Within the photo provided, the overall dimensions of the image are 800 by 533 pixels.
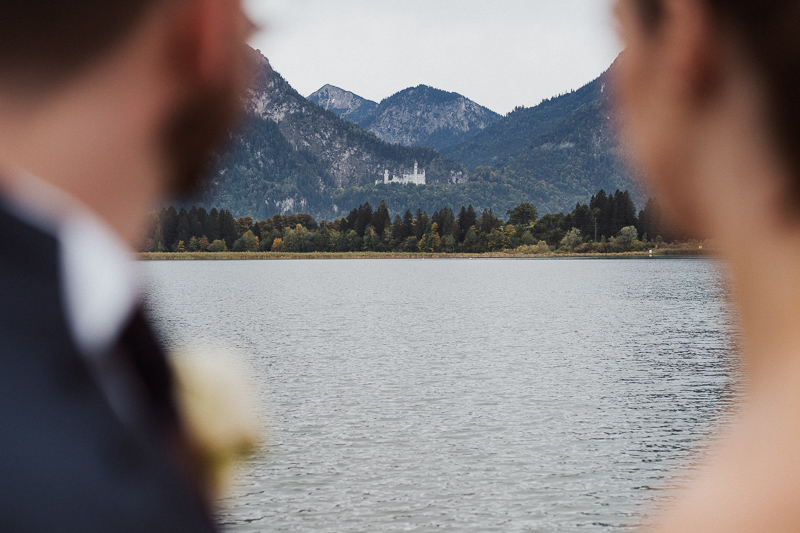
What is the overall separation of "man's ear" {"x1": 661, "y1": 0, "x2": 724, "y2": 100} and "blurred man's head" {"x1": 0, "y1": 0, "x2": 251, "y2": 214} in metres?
0.83

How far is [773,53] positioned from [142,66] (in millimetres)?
1169

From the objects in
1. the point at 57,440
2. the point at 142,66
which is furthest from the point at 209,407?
the point at 142,66

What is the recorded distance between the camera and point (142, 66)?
1.22 meters

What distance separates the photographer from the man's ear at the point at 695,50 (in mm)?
1364

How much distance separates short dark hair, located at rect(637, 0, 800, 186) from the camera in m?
1.34

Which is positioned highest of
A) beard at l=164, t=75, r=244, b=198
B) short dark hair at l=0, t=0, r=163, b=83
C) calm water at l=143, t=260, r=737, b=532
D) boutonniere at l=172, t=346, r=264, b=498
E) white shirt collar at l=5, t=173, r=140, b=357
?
short dark hair at l=0, t=0, r=163, b=83

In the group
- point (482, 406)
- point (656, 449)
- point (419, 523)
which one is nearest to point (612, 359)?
point (482, 406)

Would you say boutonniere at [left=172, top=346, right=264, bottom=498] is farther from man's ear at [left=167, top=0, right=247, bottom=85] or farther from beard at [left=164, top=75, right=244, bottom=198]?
man's ear at [left=167, top=0, right=247, bottom=85]

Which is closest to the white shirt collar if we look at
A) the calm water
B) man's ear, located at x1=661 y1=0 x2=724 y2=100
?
man's ear, located at x1=661 y1=0 x2=724 y2=100

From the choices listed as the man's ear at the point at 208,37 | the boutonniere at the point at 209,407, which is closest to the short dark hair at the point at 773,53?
the man's ear at the point at 208,37

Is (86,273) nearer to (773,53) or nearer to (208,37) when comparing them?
(208,37)

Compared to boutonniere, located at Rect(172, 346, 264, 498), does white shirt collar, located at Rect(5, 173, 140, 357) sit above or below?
above

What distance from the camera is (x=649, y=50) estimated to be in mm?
1400

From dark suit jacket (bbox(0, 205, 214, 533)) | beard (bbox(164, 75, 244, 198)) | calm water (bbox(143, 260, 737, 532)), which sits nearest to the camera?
dark suit jacket (bbox(0, 205, 214, 533))
